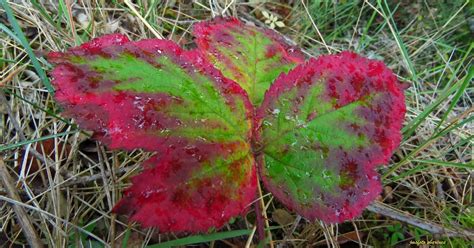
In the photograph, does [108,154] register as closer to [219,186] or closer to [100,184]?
[100,184]

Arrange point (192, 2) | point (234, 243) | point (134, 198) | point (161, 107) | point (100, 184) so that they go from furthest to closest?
point (192, 2) < point (100, 184) < point (234, 243) < point (161, 107) < point (134, 198)

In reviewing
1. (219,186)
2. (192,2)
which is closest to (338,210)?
(219,186)

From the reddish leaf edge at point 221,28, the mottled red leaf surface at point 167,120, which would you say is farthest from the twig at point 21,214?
the reddish leaf edge at point 221,28

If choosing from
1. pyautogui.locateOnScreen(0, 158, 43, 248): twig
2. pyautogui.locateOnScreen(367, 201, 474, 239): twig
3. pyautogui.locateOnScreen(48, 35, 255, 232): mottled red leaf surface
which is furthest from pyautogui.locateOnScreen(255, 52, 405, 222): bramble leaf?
pyautogui.locateOnScreen(0, 158, 43, 248): twig

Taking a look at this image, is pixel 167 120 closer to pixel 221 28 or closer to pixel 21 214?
pixel 221 28

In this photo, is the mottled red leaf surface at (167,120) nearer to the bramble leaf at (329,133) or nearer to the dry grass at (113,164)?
the bramble leaf at (329,133)

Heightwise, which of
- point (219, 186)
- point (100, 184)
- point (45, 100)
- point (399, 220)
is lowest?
point (399, 220)

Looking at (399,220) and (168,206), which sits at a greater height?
(168,206)

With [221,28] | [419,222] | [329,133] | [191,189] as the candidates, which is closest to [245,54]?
[221,28]
